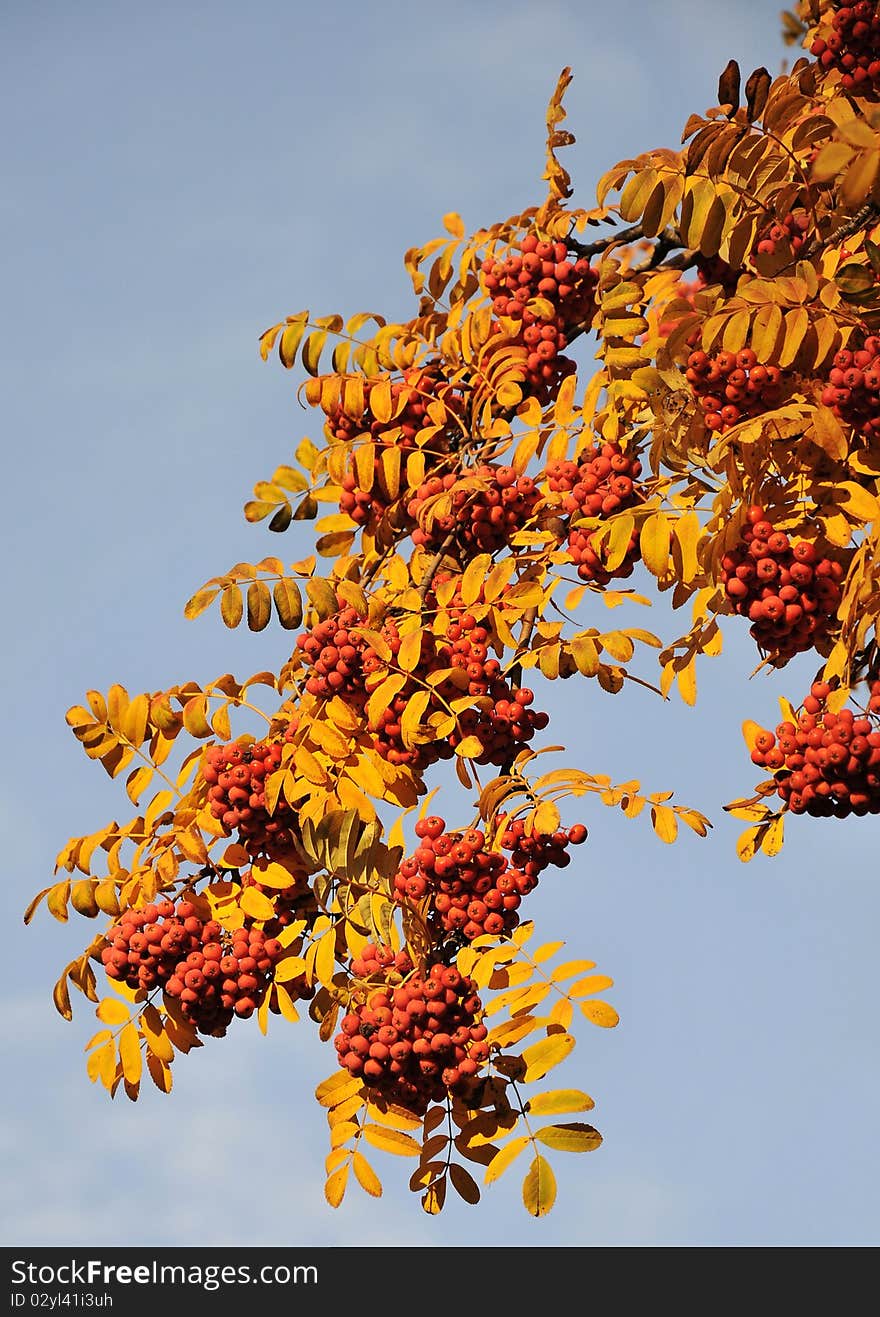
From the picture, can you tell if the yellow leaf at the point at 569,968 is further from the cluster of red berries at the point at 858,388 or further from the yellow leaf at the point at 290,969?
the cluster of red berries at the point at 858,388

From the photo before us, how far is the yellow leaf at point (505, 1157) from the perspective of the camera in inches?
136

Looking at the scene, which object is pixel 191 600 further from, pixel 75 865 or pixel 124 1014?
pixel 124 1014

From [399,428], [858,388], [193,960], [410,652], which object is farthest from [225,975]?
[858,388]

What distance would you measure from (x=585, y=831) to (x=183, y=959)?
1034 mm

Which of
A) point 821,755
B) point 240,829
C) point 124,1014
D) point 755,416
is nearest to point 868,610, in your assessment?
point 821,755

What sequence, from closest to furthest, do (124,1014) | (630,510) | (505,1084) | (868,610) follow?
(868,610) < (505,1084) < (630,510) < (124,1014)

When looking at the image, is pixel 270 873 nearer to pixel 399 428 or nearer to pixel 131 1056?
pixel 131 1056

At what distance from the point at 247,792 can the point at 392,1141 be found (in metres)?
0.88

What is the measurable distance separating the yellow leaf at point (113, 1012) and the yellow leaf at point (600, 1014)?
3.95ft

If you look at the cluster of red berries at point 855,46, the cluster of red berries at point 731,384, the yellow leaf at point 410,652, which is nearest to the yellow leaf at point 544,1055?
the yellow leaf at point 410,652

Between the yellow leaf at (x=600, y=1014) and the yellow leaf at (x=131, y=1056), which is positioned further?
the yellow leaf at (x=131, y=1056)

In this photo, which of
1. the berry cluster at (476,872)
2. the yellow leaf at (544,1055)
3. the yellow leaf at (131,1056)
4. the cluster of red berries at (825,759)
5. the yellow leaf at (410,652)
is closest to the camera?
the cluster of red berries at (825,759)

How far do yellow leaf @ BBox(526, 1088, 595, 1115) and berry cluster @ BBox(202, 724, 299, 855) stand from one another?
869 mm

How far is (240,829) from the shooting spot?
394 centimetres
